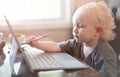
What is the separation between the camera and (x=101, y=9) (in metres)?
1.28

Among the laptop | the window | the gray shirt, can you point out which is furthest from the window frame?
the laptop

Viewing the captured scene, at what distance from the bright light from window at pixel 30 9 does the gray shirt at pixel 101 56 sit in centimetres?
111

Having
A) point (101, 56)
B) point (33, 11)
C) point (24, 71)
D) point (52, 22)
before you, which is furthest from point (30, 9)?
point (24, 71)

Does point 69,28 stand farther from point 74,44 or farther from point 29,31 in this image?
point 74,44

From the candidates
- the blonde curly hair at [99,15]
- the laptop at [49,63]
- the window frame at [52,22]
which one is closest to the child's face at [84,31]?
the blonde curly hair at [99,15]

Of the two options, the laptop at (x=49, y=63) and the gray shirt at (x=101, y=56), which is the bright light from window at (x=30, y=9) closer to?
the gray shirt at (x=101, y=56)

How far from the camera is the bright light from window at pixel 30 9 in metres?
2.35

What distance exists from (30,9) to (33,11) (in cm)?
3

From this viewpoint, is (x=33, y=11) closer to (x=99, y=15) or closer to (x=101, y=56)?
(x=99, y=15)

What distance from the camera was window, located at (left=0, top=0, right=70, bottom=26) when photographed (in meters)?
2.36

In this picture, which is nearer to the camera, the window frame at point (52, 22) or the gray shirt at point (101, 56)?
the gray shirt at point (101, 56)

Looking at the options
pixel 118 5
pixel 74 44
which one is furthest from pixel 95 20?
pixel 118 5

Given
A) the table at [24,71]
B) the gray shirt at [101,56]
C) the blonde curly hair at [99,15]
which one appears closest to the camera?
the table at [24,71]

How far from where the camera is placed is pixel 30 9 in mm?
2412
